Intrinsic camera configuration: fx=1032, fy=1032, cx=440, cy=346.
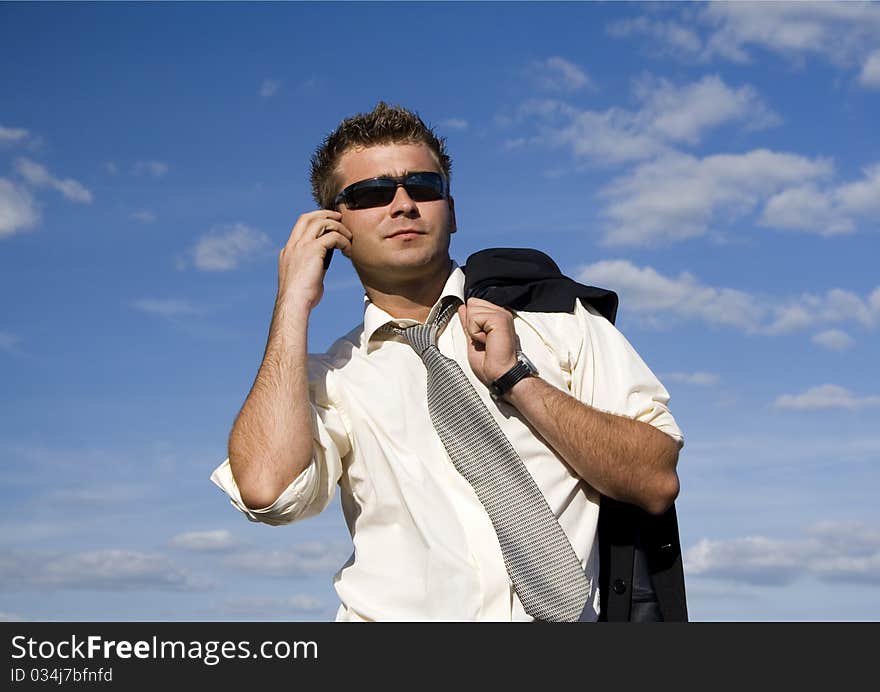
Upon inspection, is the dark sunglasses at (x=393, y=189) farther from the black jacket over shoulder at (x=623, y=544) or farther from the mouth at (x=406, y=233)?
the black jacket over shoulder at (x=623, y=544)

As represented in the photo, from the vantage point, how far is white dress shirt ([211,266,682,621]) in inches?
160

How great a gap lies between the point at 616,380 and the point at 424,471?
0.93 meters

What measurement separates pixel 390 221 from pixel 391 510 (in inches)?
50.1

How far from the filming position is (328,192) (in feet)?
16.2

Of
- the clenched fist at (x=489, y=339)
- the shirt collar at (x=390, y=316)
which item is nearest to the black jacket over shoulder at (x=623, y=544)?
the shirt collar at (x=390, y=316)

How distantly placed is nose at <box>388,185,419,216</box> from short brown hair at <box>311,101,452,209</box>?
1.05 feet

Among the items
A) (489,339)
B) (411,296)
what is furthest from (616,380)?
(411,296)

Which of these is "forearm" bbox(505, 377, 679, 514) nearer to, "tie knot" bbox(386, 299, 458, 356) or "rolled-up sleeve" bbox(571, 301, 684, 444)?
"rolled-up sleeve" bbox(571, 301, 684, 444)

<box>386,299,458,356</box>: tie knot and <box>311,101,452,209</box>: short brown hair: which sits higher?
<box>311,101,452,209</box>: short brown hair

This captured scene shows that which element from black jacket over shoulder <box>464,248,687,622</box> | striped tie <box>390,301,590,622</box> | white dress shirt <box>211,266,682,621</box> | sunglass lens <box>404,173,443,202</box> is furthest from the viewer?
sunglass lens <box>404,173,443,202</box>

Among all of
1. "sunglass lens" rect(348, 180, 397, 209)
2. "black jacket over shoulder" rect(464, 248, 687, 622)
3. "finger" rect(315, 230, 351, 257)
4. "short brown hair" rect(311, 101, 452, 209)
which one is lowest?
"black jacket over shoulder" rect(464, 248, 687, 622)

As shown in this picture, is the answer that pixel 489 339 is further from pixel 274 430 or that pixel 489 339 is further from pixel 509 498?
pixel 274 430

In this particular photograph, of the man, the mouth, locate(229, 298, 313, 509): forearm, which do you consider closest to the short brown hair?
the man
